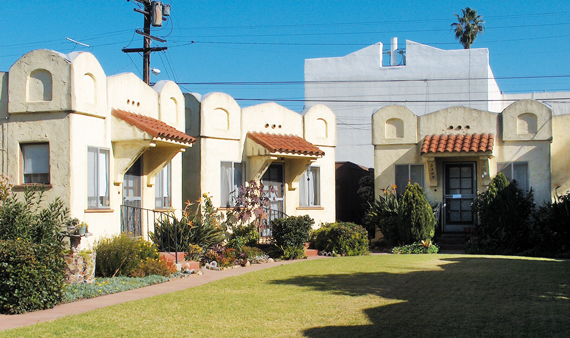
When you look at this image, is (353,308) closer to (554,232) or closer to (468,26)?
(554,232)

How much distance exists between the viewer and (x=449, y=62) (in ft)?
115

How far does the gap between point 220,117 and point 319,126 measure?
13.7ft

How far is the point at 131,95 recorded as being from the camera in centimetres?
1466

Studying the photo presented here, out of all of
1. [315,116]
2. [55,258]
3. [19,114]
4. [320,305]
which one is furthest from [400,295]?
[315,116]

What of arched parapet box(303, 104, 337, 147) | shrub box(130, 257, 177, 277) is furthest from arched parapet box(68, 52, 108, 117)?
arched parapet box(303, 104, 337, 147)

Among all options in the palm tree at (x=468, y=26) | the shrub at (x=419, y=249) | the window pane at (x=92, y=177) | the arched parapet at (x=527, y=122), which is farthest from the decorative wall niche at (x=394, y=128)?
the palm tree at (x=468, y=26)

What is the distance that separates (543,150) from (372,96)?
17.0m

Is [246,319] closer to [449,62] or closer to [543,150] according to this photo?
[543,150]

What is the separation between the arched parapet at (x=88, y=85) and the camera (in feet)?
41.3

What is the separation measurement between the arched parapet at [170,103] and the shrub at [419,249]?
749 centimetres

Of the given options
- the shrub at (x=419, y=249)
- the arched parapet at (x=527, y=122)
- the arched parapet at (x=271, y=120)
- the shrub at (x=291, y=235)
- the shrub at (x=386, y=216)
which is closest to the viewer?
the shrub at (x=291, y=235)

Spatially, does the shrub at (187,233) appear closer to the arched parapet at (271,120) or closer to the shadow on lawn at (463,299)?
the arched parapet at (271,120)

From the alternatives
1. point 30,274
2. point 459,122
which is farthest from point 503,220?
point 30,274

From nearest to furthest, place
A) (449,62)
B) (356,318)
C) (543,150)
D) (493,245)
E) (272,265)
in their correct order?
1. (356,318)
2. (272,265)
3. (493,245)
4. (543,150)
5. (449,62)
